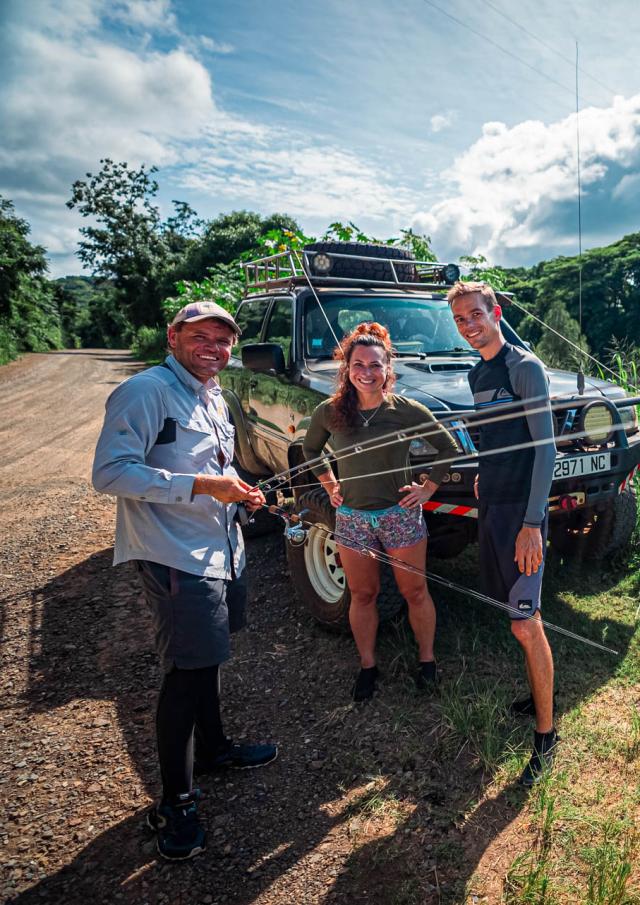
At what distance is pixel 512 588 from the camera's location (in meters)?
2.59

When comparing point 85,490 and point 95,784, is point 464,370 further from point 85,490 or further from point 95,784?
point 85,490

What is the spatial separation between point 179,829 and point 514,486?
1907 millimetres

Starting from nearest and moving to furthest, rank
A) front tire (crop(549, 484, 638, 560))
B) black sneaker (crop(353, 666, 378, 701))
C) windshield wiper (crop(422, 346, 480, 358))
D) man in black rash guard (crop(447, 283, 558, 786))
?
1. man in black rash guard (crop(447, 283, 558, 786))
2. black sneaker (crop(353, 666, 378, 701))
3. front tire (crop(549, 484, 638, 560))
4. windshield wiper (crop(422, 346, 480, 358))

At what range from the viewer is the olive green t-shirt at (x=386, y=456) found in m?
2.90

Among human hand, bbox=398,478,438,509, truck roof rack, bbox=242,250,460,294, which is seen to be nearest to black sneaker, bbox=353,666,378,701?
human hand, bbox=398,478,438,509

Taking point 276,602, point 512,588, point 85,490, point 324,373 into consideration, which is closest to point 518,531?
point 512,588

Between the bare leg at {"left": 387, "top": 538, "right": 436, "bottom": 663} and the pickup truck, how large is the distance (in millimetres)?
279

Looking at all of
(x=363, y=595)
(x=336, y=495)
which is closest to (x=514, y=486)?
(x=336, y=495)

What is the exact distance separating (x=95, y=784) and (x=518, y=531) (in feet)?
7.16

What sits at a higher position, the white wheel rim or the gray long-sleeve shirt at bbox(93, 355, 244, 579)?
the gray long-sleeve shirt at bbox(93, 355, 244, 579)

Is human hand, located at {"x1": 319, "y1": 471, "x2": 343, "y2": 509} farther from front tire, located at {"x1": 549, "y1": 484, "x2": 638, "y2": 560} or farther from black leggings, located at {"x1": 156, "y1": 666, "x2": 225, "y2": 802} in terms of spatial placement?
front tire, located at {"x1": 549, "y1": 484, "x2": 638, "y2": 560}

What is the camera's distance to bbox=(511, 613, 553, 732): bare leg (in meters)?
2.58

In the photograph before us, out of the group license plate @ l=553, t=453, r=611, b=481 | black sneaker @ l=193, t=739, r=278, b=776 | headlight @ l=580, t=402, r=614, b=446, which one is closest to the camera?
black sneaker @ l=193, t=739, r=278, b=776

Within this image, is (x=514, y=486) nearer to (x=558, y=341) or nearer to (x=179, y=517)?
(x=179, y=517)
